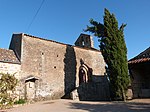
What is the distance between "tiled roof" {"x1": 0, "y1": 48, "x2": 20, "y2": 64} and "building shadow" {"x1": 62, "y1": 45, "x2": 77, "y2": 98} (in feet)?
18.7

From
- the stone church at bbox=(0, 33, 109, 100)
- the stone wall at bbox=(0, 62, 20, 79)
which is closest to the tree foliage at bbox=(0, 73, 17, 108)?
the stone wall at bbox=(0, 62, 20, 79)

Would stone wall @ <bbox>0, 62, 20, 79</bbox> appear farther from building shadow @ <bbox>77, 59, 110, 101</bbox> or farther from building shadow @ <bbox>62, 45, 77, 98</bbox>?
building shadow @ <bbox>77, 59, 110, 101</bbox>

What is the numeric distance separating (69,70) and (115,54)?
6.24 meters

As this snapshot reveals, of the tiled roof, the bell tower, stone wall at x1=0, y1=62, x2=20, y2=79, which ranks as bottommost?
stone wall at x1=0, y1=62, x2=20, y2=79

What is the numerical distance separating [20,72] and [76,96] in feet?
18.9

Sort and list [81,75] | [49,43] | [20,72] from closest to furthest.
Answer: [20,72] < [49,43] < [81,75]

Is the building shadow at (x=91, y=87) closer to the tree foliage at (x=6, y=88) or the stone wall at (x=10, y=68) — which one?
the stone wall at (x=10, y=68)

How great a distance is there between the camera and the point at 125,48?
684 inches

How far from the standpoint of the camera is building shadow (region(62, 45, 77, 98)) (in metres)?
20.3

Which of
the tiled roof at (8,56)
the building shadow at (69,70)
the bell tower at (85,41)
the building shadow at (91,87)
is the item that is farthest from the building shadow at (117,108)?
the bell tower at (85,41)

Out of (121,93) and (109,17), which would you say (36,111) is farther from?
(109,17)

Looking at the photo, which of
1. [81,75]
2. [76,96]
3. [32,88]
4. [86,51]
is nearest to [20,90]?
[32,88]

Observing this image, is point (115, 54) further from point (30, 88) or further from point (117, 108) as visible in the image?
point (30, 88)

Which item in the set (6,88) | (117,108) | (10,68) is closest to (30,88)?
(10,68)
